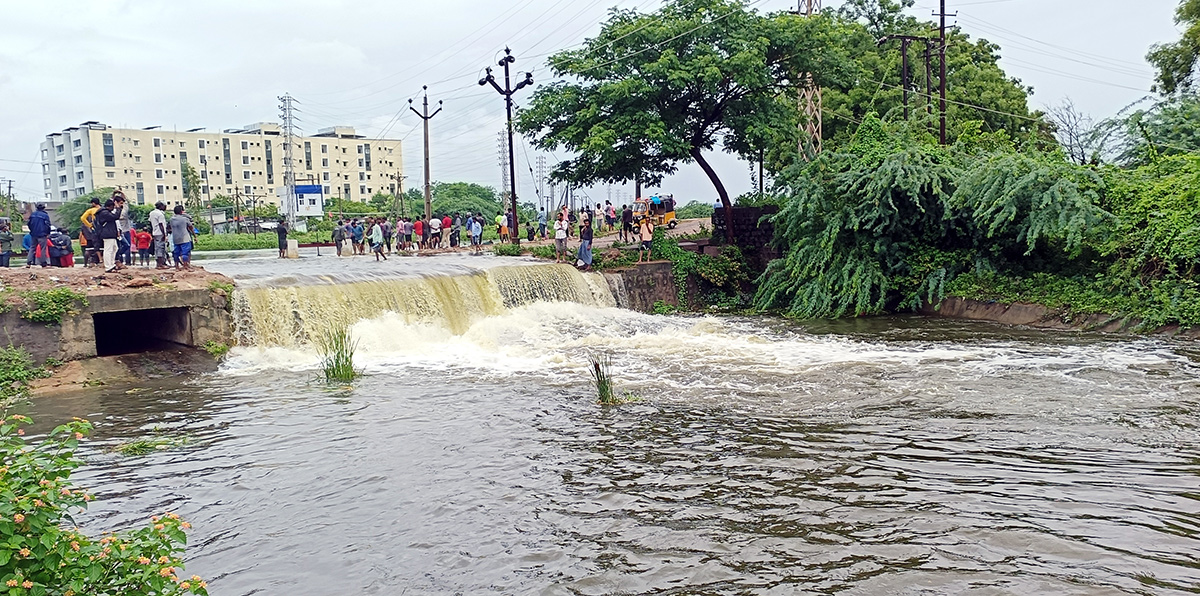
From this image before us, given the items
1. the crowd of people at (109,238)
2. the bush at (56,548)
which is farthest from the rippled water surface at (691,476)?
the crowd of people at (109,238)

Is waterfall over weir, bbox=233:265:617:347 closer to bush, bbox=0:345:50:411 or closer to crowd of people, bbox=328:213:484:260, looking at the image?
bush, bbox=0:345:50:411

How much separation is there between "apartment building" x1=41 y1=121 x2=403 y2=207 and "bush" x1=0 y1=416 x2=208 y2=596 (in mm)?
90522

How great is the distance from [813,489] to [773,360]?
7.10m

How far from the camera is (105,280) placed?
1532 cm

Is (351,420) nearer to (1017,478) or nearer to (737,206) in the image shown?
(1017,478)

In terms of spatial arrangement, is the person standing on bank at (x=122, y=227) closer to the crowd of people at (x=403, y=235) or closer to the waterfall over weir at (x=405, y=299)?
the waterfall over weir at (x=405, y=299)

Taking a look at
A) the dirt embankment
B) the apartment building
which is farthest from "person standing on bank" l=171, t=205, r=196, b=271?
the apartment building

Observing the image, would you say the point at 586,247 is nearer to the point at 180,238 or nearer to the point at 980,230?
the point at 980,230

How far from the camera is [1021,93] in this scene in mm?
36531

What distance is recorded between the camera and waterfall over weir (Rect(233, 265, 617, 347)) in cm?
1625

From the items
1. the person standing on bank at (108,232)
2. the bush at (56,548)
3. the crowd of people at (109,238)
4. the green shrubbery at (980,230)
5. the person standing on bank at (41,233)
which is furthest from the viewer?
the person standing on bank at (41,233)

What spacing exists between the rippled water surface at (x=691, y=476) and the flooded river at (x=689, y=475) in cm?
3

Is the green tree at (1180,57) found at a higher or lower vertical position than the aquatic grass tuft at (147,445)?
higher

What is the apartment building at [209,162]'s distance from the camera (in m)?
93.2
